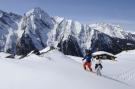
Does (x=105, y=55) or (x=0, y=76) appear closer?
(x=0, y=76)

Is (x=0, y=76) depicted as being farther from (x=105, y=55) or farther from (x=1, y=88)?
(x=105, y=55)

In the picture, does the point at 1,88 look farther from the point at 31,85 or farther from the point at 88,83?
the point at 88,83

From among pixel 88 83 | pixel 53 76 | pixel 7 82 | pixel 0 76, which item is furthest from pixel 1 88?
pixel 88 83

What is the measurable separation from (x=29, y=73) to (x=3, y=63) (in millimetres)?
3732

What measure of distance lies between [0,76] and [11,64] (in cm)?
320

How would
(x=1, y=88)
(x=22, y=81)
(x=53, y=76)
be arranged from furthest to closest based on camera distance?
1. (x=53, y=76)
2. (x=22, y=81)
3. (x=1, y=88)

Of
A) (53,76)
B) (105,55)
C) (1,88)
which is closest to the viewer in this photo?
(1,88)

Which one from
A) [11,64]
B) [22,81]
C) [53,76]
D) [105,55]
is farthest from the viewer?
[105,55]

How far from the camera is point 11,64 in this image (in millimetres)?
24891

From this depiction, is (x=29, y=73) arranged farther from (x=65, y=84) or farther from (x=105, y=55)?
(x=105, y=55)

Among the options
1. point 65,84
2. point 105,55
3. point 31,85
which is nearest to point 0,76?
point 31,85

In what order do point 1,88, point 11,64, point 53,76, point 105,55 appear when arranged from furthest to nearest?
point 105,55 < point 11,64 < point 53,76 < point 1,88

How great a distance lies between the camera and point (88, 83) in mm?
21656

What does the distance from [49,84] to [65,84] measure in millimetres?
998
